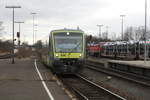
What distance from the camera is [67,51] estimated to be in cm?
2097

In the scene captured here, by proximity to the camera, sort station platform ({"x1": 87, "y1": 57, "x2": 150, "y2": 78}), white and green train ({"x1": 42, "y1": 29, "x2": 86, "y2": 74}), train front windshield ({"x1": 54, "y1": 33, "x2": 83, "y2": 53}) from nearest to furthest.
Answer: white and green train ({"x1": 42, "y1": 29, "x2": 86, "y2": 74})
train front windshield ({"x1": 54, "y1": 33, "x2": 83, "y2": 53})
station platform ({"x1": 87, "y1": 57, "x2": 150, "y2": 78})

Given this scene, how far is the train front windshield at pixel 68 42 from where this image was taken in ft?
69.2

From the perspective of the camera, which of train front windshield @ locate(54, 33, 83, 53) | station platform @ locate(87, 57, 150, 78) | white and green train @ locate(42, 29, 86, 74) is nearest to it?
white and green train @ locate(42, 29, 86, 74)

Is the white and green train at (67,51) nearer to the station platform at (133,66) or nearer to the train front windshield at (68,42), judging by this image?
the train front windshield at (68,42)

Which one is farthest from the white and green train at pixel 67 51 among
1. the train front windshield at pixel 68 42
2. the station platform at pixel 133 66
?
the station platform at pixel 133 66

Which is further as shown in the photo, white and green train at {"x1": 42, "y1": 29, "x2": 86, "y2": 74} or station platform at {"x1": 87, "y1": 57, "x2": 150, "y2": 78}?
station platform at {"x1": 87, "y1": 57, "x2": 150, "y2": 78}

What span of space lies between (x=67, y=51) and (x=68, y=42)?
2.53ft

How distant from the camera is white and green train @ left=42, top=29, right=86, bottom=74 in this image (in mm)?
20641

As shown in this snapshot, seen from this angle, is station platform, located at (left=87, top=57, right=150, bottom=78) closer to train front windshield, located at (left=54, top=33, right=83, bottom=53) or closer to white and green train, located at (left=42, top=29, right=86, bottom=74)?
white and green train, located at (left=42, top=29, right=86, bottom=74)

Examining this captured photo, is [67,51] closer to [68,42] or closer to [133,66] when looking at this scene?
[68,42]

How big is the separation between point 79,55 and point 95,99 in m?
8.77

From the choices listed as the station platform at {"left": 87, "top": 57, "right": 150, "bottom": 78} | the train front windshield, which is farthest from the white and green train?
the station platform at {"left": 87, "top": 57, "right": 150, "bottom": 78}

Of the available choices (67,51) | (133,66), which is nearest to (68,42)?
(67,51)

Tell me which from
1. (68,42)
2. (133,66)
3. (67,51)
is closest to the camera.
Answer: (67,51)
